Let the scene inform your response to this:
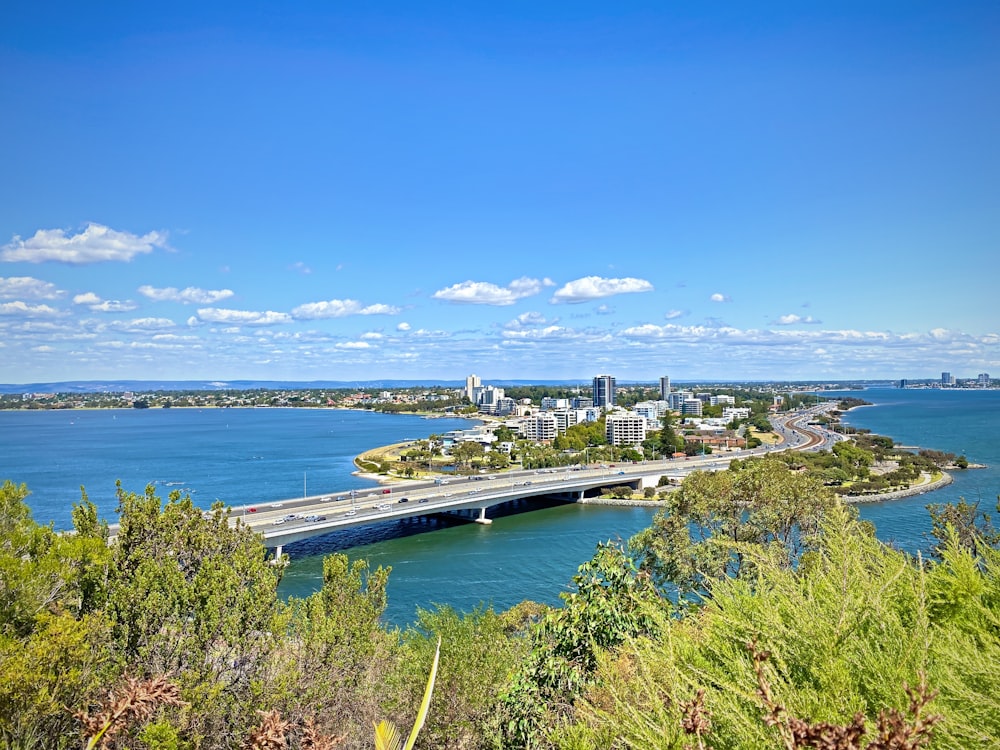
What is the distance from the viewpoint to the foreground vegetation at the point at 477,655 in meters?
2.34

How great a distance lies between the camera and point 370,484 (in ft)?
118

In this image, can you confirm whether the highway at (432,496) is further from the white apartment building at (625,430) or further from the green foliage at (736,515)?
the white apartment building at (625,430)

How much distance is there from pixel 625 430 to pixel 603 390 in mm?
46205

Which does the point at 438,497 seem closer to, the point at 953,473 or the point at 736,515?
the point at 736,515

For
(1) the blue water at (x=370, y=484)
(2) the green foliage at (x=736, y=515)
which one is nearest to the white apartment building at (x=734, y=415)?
(1) the blue water at (x=370, y=484)

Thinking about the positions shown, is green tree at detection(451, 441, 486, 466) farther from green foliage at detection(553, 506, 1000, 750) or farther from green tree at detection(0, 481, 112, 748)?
green foliage at detection(553, 506, 1000, 750)

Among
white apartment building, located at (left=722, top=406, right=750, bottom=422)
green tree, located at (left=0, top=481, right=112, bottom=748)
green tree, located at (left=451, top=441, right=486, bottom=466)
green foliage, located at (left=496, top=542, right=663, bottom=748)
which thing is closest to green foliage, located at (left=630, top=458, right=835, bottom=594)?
green foliage, located at (left=496, top=542, right=663, bottom=748)

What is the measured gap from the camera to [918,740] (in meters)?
1.35

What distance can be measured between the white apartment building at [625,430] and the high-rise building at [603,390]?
4435cm

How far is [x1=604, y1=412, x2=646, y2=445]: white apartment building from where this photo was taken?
54.7 meters

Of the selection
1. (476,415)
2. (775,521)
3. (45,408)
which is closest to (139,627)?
(775,521)

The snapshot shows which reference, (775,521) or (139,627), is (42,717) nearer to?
(139,627)

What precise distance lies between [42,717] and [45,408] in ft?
492

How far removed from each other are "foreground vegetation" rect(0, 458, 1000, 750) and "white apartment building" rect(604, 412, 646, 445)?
47152mm
